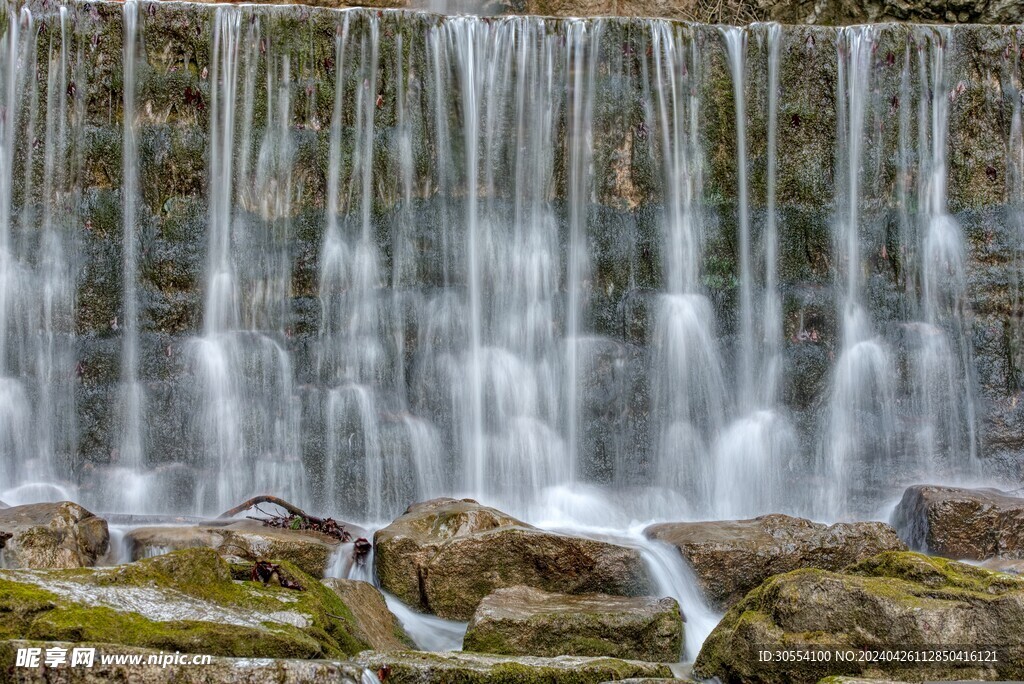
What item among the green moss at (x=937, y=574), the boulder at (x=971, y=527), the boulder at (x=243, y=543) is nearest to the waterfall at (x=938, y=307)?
the boulder at (x=971, y=527)

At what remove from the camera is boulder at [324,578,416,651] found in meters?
6.83

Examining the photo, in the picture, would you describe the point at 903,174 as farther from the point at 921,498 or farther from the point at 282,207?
the point at 282,207

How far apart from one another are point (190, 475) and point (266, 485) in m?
0.69

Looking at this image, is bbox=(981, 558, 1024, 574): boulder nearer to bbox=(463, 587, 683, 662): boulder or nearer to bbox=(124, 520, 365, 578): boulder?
bbox=(463, 587, 683, 662): boulder

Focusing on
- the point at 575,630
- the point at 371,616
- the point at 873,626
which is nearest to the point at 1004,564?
the point at 873,626

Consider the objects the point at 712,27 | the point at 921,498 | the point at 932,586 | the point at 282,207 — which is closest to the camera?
the point at 932,586

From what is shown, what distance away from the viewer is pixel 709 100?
40.2 feet

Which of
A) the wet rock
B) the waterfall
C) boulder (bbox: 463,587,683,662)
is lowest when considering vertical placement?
boulder (bbox: 463,587,683,662)

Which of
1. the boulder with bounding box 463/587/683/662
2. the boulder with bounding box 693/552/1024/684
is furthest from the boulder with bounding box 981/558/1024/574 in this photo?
the boulder with bounding box 463/587/683/662

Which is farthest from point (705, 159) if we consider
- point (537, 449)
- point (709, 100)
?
point (537, 449)

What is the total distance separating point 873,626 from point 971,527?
3.79 m

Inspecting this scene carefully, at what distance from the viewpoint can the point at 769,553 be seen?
8305 millimetres

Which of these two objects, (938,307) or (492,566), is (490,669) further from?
(938,307)

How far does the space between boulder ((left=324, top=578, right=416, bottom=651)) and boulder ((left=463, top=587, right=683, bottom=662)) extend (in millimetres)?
518
